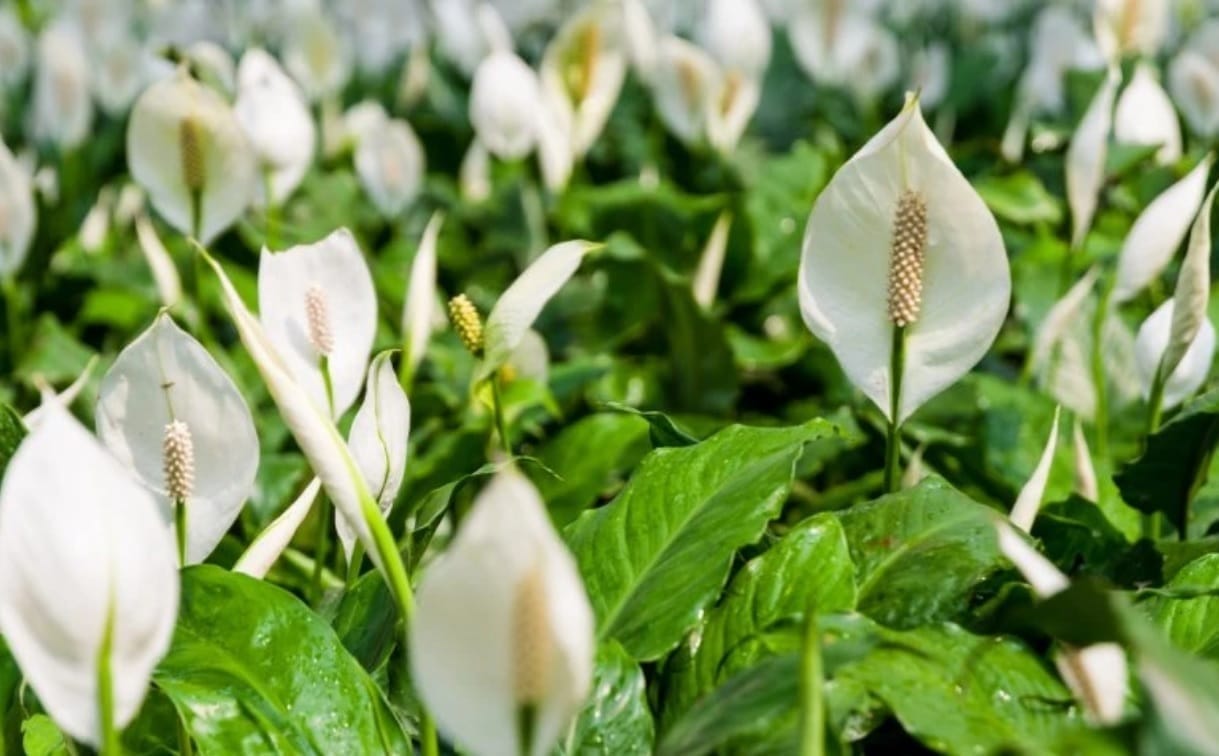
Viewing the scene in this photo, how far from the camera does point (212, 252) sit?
222 cm

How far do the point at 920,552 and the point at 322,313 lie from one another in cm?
36

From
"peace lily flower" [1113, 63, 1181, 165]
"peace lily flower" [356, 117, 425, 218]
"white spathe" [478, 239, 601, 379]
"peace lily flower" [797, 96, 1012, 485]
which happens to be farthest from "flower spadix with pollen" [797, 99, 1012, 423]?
"peace lily flower" [356, 117, 425, 218]

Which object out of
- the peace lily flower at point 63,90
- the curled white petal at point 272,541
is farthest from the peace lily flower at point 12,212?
the curled white petal at point 272,541

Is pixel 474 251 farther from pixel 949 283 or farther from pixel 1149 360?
pixel 949 283

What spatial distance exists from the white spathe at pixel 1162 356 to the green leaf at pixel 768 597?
13.1 inches

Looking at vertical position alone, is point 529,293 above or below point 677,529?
above

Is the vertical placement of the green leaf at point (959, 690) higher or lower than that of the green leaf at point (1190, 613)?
higher

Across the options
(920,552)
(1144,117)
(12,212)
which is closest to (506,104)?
(12,212)

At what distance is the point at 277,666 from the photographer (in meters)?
0.85

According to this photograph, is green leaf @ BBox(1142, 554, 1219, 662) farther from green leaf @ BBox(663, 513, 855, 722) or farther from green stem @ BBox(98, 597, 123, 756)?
green stem @ BBox(98, 597, 123, 756)

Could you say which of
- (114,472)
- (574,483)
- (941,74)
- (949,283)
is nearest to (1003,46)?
(941,74)

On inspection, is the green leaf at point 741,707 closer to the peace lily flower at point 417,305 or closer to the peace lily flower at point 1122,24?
the peace lily flower at point 417,305

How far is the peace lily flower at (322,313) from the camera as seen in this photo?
1009 mm

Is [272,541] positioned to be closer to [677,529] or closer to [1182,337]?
[677,529]
